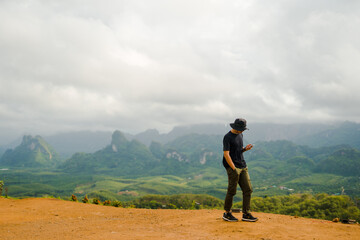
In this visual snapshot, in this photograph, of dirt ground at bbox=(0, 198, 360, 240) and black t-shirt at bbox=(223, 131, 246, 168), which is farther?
black t-shirt at bbox=(223, 131, 246, 168)

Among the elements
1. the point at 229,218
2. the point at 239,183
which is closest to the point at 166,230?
the point at 229,218

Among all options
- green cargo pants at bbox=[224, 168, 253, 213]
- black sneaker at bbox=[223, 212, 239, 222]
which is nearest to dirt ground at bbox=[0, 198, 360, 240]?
black sneaker at bbox=[223, 212, 239, 222]

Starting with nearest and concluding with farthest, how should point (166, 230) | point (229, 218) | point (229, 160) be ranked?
1. point (166, 230)
2. point (229, 160)
3. point (229, 218)

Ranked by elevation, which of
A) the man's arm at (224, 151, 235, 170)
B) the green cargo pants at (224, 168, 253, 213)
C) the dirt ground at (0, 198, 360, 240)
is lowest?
the dirt ground at (0, 198, 360, 240)

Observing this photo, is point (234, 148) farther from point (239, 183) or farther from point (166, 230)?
point (166, 230)

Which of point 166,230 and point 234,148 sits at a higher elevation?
point 234,148

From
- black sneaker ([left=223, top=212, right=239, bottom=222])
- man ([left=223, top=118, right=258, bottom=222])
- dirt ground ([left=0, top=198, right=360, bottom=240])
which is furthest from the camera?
A: black sneaker ([left=223, top=212, right=239, bottom=222])

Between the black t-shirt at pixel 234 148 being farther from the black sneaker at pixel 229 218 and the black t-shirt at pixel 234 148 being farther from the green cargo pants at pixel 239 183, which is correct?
the black sneaker at pixel 229 218

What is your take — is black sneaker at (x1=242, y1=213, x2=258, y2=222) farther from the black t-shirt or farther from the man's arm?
the man's arm

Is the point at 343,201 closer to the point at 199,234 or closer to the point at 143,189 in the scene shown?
the point at 199,234

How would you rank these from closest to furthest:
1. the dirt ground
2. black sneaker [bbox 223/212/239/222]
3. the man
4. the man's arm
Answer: the dirt ground → the man's arm → the man → black sneaker [bbox 223/212/239/222]

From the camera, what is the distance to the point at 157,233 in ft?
21.4

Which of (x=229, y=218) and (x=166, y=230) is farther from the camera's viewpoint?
(x=229, y=218)

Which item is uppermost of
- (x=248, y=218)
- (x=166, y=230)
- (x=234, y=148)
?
(x=234, y=148)
